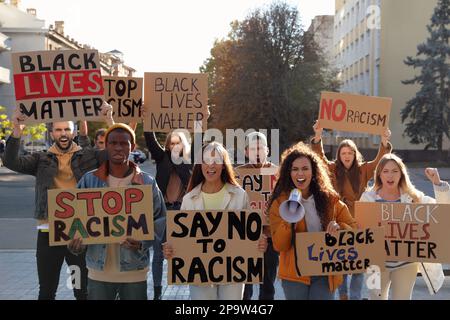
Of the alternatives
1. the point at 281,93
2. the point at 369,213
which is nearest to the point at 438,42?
the point at 281,93

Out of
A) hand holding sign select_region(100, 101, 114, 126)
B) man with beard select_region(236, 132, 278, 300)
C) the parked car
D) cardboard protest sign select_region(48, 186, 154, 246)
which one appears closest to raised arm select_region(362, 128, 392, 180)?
man with beard select_region(236, 132, 278, 300)

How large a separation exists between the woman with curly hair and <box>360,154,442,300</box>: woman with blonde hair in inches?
29.0

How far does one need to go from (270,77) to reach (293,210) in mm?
41482

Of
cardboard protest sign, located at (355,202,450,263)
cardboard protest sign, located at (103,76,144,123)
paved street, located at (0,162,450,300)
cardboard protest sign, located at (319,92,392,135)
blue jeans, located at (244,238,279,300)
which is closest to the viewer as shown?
cardboard protest sign, located at (355,202,450,263)

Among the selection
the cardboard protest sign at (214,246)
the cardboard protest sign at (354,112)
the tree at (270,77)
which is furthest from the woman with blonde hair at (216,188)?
the tree at (270,77)

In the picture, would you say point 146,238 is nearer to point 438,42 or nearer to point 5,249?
point 5,249

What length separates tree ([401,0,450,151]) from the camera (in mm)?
39625

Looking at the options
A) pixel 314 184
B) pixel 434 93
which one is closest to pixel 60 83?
pixel 314 184

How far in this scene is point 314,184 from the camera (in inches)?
178

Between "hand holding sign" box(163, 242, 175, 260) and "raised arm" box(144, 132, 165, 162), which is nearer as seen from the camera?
"hand holding sign" box(163, 242, 175, 260)

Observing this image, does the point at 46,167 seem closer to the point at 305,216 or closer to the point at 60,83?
the point at 60,83

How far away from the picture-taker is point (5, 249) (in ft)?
32.0

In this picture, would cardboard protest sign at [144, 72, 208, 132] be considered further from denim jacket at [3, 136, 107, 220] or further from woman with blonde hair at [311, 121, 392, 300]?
denim jacket at [3, 136, 107, 220]

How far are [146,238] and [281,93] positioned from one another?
4096 cm
